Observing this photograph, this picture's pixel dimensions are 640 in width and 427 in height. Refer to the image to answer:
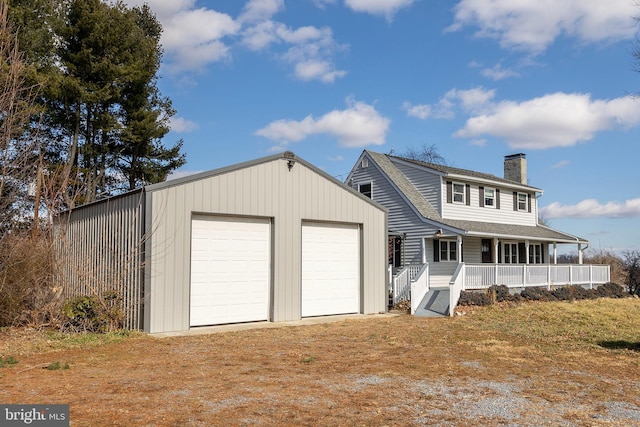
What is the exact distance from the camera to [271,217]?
1403cm

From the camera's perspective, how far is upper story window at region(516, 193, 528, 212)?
2773 cm

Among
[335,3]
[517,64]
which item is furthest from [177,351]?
[517,64]

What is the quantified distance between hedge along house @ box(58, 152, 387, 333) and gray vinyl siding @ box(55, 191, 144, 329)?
1.2 inches

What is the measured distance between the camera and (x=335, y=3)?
1591 cm

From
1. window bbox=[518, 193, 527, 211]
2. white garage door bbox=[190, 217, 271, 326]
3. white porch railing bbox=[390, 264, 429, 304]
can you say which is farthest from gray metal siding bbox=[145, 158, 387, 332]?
window bbox=[518, 193, 527, 211]

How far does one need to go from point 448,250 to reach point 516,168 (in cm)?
896

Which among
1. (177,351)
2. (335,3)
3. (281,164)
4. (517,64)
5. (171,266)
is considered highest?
(335,3)

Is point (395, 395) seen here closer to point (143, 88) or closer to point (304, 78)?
point (304, 78)

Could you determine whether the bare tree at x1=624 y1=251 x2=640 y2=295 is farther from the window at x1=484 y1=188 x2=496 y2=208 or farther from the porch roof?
the window at x1=484 y1=188 x2=496 y2=208

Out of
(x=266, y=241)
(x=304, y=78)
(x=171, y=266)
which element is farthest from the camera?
(x=304, y=78)

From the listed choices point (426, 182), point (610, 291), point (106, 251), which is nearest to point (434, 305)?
point (426, 182)

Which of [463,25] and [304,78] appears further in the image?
[304,78]

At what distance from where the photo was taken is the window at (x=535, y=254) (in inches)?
1105

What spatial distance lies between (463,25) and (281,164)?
7504 millimetres
